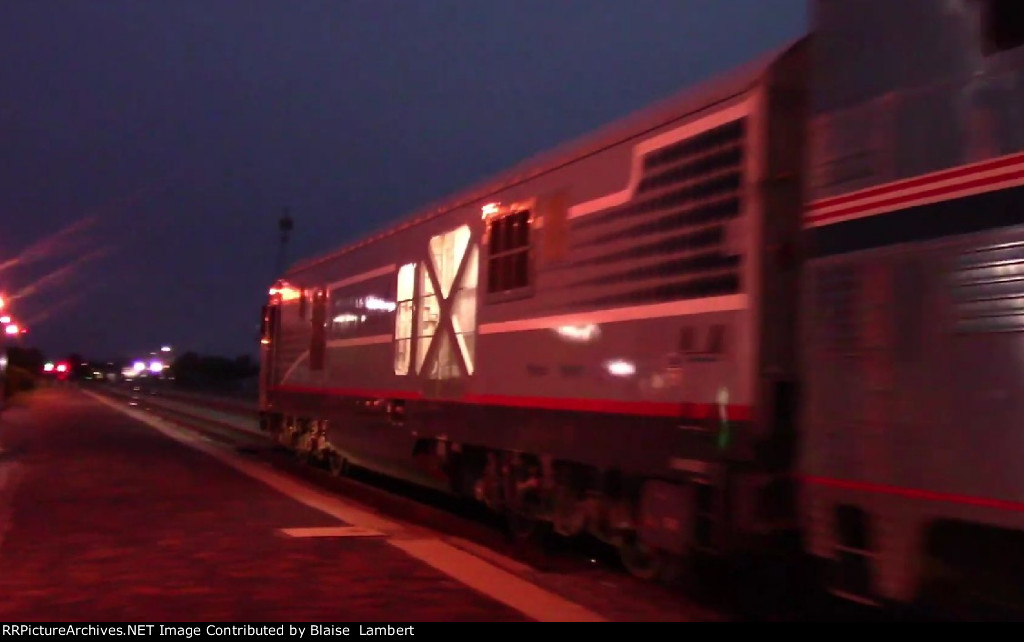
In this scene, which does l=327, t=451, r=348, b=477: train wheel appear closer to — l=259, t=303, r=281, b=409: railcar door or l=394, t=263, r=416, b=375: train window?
l=259, t=303, r=281, b=409: railcar door

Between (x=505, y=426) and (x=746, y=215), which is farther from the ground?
(x=746, y=215)

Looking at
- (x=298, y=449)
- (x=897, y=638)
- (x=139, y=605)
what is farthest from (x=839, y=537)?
(x=298, y=449)

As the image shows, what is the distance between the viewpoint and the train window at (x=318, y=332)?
714 inches

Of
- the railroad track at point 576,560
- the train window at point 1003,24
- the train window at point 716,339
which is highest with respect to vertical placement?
the train window at point 1003,24

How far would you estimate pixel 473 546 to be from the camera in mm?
11156

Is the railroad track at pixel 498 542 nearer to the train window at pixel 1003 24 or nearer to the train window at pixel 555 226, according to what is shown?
the train window at pixel 555 226

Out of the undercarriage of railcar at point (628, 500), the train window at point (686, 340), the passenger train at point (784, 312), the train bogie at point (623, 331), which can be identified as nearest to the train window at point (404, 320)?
the train bogie at point (623, 331)

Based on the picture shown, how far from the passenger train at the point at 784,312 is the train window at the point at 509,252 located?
28mm

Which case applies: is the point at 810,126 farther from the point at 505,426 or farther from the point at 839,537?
the point at 505,426

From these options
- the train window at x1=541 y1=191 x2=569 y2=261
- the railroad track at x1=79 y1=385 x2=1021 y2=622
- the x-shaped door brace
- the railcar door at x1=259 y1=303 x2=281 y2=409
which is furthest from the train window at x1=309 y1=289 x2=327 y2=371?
the train window at x1=541 y1=191 x2=569 y2=261

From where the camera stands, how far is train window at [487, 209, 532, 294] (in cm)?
1090

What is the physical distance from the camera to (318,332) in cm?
1853

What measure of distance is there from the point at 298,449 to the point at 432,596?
12243 millimetres

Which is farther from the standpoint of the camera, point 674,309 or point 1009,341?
point 674,309
